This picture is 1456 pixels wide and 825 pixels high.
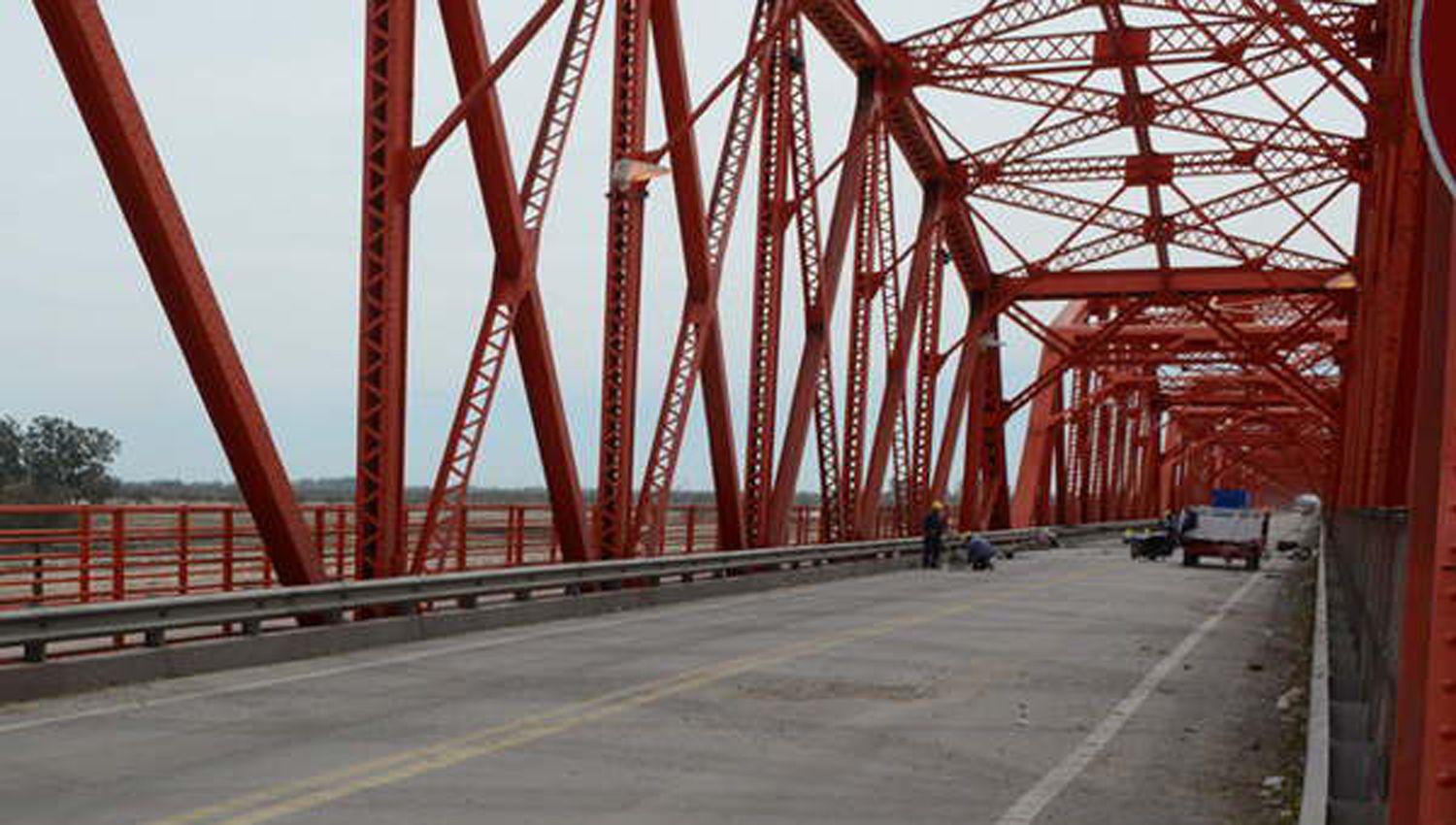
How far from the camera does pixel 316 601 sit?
46.8ft

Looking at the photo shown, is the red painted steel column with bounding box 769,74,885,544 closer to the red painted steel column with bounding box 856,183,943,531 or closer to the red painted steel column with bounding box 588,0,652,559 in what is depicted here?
the red painted steel column with bounding box 856,183,943,531

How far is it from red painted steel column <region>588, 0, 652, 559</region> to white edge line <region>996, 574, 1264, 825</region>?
7.52 m

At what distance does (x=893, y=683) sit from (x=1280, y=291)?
104ft

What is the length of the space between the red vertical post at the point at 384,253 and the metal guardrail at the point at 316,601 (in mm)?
893

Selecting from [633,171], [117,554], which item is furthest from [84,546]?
[633,171]

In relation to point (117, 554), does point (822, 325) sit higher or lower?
higher

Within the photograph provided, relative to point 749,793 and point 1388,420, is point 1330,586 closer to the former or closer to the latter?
point 1388,420

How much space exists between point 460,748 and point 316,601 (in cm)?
549

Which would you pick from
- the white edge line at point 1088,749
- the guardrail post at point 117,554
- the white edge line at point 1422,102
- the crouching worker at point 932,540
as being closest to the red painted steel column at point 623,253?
the guardrail post at point 117,554

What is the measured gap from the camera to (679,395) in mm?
22188

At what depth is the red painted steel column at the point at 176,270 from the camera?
1188 centimetres

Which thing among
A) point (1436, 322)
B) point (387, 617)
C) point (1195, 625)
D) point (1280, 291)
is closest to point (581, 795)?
point (1436, 322)

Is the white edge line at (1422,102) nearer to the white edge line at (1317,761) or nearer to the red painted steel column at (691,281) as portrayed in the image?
the white edge line at (1317,761)

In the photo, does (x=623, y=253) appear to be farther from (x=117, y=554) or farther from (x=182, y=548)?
(x=117, y=554)
